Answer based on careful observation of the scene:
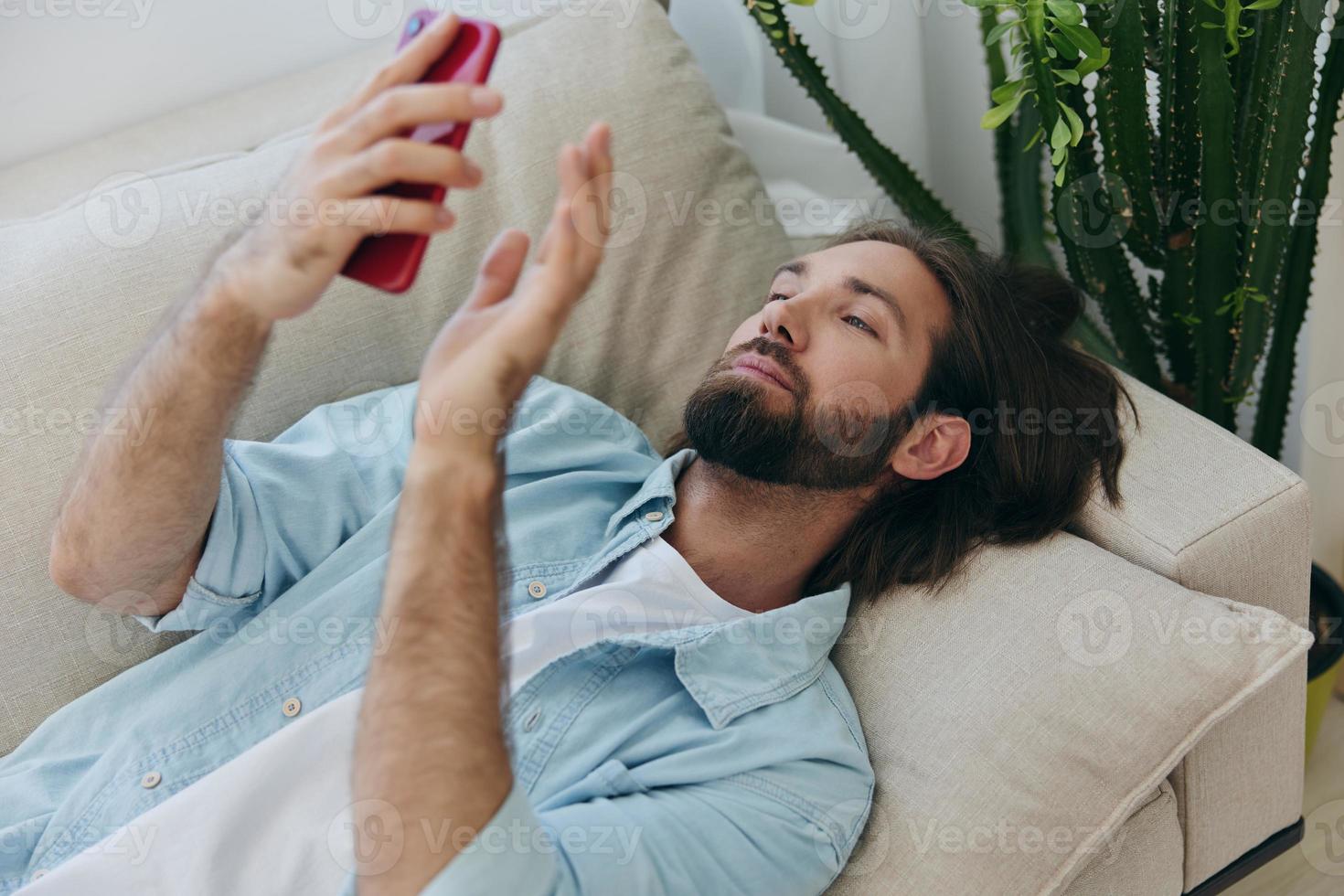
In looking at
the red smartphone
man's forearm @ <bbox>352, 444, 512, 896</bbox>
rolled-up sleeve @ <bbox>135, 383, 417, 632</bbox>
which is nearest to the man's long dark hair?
rolled-up sleeve @ <bbox>135, 383, 417, 632</bbox>

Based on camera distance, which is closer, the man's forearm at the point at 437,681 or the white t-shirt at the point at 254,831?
the man's forearm at the point at 437,681

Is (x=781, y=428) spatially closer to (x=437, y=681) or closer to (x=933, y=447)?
(x=933, y=447)

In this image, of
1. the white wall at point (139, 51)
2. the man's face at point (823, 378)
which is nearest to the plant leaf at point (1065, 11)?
the man's face at point (823, 378)

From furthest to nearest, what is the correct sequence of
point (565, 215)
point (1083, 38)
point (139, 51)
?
point (139, 51), point (1083, 38), point (565, 215)

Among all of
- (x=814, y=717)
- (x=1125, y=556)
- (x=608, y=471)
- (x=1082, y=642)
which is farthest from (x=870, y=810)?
(x=608, y=471)

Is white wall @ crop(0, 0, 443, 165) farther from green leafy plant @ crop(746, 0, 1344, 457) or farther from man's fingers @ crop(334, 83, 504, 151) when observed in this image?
man's fingers @ crop(334, 83, 504, 151)

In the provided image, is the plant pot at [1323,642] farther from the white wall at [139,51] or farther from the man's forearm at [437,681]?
the white wall at [139,51]

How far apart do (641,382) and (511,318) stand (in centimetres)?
72

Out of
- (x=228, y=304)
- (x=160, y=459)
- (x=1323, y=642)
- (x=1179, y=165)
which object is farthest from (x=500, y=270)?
(x=1323, y=642)

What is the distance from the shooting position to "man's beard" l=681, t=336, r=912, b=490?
1.24 m

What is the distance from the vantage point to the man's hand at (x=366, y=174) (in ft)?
2.66

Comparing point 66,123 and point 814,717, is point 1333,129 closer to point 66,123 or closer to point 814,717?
point 814,717

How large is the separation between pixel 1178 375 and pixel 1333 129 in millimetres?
400

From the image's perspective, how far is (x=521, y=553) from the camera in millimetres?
1284
